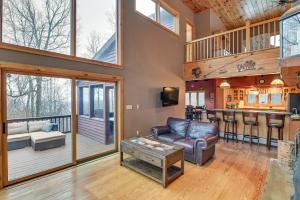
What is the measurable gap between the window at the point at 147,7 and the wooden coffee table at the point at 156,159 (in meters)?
4.07

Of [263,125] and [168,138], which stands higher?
[263,125]

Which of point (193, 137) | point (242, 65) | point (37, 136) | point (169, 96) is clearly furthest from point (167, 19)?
point (37, 136)

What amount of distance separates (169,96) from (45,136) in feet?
13.1

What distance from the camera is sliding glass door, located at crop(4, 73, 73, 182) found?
2.99 metres

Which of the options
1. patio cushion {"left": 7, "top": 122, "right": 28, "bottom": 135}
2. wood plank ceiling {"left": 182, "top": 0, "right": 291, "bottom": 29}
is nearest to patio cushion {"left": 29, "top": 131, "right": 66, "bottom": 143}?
patio cushion {"left": 7, "top": 122, "right": 28, "bottom": 135}

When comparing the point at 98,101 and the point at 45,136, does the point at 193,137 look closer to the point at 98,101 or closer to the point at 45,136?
the point at 98,101

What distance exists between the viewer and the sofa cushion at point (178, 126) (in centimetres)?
457

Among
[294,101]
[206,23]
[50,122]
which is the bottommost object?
[50,122]

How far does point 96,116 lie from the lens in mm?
5125

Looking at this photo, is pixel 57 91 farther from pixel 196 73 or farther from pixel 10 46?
pixel 196 73

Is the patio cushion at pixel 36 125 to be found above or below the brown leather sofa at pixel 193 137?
above

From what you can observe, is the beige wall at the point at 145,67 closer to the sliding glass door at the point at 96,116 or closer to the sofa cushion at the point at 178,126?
the sliding glass door at the point at 96,116

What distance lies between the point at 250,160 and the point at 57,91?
4.75 metres

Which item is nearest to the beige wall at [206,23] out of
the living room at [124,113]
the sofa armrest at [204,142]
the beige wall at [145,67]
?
the living room at [124,113]
